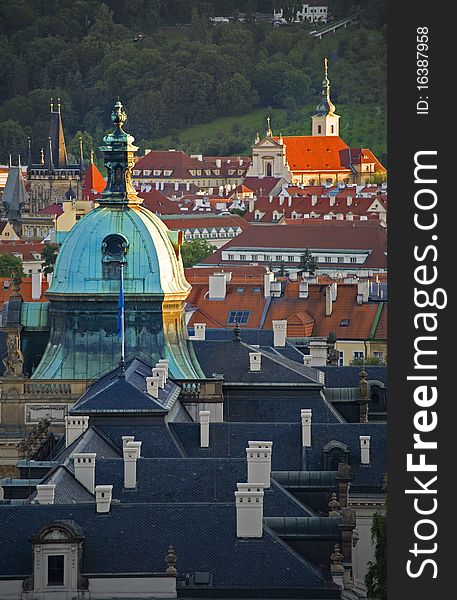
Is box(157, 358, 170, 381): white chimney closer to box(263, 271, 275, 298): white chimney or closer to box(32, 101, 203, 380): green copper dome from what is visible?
box(32, 101, 203, 380): green copper dome

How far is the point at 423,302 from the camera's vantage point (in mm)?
28641

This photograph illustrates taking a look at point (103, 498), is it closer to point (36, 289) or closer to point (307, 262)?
point (36, 289)

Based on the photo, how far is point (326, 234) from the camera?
151m

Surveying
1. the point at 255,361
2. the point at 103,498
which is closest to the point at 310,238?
the point at 255,361

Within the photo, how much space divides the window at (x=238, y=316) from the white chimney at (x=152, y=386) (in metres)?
37.7

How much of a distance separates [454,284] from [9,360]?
94.5 feet

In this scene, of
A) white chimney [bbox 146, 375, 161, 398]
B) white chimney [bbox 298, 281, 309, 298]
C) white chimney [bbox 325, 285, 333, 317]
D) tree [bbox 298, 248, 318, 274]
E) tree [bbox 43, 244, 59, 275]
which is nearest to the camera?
white chimney [bbox 146, 375, 161, 398]

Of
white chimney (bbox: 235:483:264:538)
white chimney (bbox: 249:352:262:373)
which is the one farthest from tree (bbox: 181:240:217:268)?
white chimney (bbox: 235:483:264:538)

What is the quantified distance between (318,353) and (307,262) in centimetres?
6809

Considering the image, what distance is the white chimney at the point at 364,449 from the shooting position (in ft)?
160

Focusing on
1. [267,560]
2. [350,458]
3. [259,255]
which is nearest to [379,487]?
[350,458]

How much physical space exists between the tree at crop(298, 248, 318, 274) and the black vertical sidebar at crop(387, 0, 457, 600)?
9579cm

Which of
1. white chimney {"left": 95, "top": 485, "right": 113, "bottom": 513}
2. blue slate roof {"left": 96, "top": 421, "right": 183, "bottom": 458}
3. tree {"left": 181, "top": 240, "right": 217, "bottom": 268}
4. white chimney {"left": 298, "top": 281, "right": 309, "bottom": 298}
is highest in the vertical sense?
tree {"left": 181, "top": 240, "right": 217, "bottom": 268}

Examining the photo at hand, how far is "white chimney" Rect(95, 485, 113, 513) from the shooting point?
3875 cm
